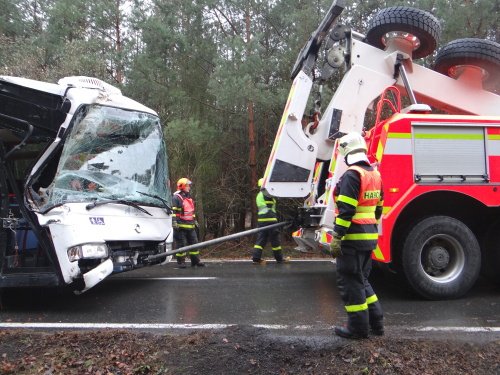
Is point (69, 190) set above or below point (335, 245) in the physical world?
above

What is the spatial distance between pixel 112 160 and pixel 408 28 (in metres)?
4.10

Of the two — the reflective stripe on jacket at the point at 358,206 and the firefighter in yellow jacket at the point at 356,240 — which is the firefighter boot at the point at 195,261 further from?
the reflective stripe on jacket at the point at 358,206

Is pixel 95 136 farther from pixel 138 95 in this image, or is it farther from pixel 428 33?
pixel 138 95

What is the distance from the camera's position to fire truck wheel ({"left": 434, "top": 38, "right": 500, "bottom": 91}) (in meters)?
5.78

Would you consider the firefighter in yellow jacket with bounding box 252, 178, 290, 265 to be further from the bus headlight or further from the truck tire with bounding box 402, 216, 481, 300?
the bus headlight

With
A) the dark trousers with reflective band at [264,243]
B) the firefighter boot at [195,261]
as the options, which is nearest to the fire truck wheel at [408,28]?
the dark trousers with reflective band at [264,243]

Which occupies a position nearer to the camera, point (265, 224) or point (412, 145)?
point (412, 145)

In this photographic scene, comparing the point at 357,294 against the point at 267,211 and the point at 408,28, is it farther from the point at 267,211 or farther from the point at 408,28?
the point at 267,211

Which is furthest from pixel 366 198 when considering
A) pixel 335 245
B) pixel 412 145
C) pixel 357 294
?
pixel 412 145

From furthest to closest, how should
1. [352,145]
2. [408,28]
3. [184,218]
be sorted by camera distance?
[184,218]
[408,28]
[352,145]

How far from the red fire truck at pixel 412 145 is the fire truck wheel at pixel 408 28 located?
1 centimetres

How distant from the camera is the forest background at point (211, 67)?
10.2 meters

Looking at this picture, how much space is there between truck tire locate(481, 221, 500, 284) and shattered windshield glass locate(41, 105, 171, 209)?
4.18 metres

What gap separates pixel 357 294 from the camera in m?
A: 3.71
